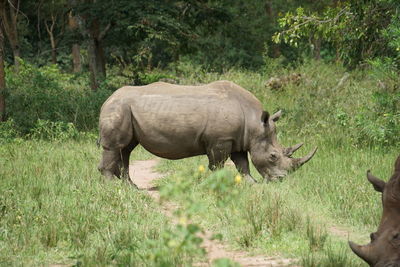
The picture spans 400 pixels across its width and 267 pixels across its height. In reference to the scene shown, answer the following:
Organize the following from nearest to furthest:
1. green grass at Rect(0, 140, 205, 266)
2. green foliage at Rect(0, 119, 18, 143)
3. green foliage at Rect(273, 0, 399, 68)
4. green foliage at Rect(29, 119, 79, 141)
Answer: green grass at Rect(0, 140, 205, 266)
green foliage at Rect(273, 0, 399, 68)
green foliage at Rect(0, 119, 18, 143)
green foliage at Rect(29, 119, 79, 141)

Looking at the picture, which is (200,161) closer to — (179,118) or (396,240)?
(179,118)

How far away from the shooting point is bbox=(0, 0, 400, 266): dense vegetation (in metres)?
6.08

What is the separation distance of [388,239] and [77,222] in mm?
2954

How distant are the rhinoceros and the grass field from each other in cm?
49

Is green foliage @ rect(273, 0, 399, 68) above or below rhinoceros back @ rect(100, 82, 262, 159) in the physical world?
above

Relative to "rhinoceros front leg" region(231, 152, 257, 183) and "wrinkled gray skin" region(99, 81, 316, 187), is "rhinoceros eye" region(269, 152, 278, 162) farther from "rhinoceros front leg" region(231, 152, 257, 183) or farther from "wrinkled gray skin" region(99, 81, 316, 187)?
"rhinoceros front leg" region(231, 152, 257, 183)

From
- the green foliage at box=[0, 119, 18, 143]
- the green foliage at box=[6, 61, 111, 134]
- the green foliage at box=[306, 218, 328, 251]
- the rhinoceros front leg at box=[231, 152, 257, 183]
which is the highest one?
the green foliage at box=[306, 218, 328, 251]

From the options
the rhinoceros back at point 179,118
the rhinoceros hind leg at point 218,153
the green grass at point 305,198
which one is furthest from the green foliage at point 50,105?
the rhinoceros hind leg at point 218,153

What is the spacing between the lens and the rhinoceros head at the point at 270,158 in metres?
9.73

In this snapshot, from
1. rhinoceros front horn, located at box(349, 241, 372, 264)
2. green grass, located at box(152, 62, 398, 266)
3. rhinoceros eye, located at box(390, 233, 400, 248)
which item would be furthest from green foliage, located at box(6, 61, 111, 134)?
rhinoceros eye, located at box(390, 233, 400, 248)

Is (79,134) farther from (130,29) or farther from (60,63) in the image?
(60,63)

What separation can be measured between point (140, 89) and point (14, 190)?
2.44 metres

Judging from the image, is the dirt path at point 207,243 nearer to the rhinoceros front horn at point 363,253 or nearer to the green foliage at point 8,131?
the rhinoceros front horn at point 363,253

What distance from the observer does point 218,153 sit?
375 inches
